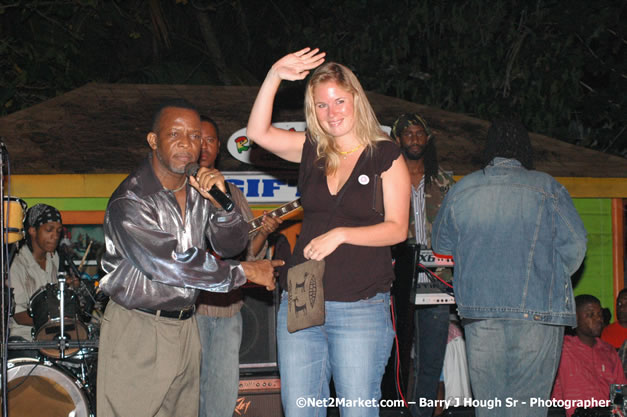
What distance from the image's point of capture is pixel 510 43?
1719 cm

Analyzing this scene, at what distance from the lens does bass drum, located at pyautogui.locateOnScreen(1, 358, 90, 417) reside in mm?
5500

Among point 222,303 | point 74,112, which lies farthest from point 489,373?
point 74,112

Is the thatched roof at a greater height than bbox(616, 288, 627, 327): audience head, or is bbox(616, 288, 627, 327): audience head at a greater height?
the thatched roof

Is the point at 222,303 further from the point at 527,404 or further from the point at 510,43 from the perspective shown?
the point at 510,43

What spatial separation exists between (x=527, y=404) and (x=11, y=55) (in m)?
14.3

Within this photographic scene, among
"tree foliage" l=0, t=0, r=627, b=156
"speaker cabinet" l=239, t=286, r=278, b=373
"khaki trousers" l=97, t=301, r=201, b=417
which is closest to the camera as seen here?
"khaki trousers" l=97, t=301, r=201, b=417

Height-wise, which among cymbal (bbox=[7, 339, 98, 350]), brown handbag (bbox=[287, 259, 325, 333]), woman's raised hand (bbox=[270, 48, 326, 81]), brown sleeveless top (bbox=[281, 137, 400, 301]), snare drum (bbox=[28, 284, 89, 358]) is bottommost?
cymbal (bbox=[7, 339, 98, 350])

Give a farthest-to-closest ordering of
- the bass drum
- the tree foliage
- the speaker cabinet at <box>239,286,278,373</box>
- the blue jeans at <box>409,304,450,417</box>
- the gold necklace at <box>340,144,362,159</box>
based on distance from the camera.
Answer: the tree foliage → the speaker cabinet at <box>239,286,278,373</box> → the bass drum → the blue jeans at <box>409,304,450,417</box> → the gold necklace at <box>340,144,362,159</box>

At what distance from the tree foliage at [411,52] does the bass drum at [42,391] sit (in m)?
9.98

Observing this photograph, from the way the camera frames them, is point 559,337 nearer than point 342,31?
Yes

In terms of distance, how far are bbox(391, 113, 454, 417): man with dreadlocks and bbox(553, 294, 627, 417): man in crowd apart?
1.27 metres

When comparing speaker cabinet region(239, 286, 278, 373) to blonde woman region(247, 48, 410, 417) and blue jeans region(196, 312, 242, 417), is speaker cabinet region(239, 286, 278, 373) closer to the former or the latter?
blue jeans region(196, 312, 242, 417)

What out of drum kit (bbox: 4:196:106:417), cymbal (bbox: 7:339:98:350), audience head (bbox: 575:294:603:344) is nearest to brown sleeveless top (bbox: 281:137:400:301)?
drum kit (bbox: 4:196:106:417)

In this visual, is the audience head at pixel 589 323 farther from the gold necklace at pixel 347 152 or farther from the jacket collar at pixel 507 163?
the gold necklace at pixel 347 152
